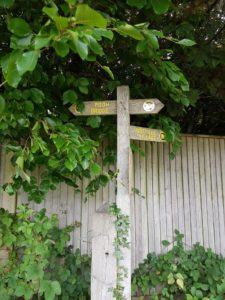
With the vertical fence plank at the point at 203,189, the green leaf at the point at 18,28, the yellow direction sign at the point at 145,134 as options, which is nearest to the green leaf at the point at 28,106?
the yellow direction sign at the point at 145,134

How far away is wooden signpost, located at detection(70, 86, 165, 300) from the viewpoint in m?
1.86

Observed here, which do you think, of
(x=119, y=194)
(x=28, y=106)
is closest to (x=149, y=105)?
(x=119, y=194)

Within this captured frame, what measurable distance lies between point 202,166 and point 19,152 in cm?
219

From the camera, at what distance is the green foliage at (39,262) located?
7.17 ft

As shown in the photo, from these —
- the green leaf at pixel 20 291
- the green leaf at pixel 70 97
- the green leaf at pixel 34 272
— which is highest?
the green leaf at pixel 70 97

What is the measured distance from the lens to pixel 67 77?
238 cm

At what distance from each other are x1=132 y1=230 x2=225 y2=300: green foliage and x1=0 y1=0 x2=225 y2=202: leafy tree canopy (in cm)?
103

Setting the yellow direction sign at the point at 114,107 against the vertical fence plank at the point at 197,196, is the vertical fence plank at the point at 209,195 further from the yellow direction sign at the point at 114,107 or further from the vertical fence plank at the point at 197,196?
the yellow direction sign at the point at 114,107

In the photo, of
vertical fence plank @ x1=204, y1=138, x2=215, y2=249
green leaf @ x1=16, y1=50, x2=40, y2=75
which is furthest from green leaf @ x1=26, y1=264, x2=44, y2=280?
vertical fence plank @ x1=204, y1=138, x2=215, y2=249

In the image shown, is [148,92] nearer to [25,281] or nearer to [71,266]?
[71,266]

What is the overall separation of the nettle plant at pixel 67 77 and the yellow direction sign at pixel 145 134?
13 cm

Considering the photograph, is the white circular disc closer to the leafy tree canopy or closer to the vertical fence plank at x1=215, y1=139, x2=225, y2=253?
the leafy tree canopy

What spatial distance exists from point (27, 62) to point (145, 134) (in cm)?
132

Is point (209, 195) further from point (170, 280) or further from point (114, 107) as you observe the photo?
point (114, 107)
